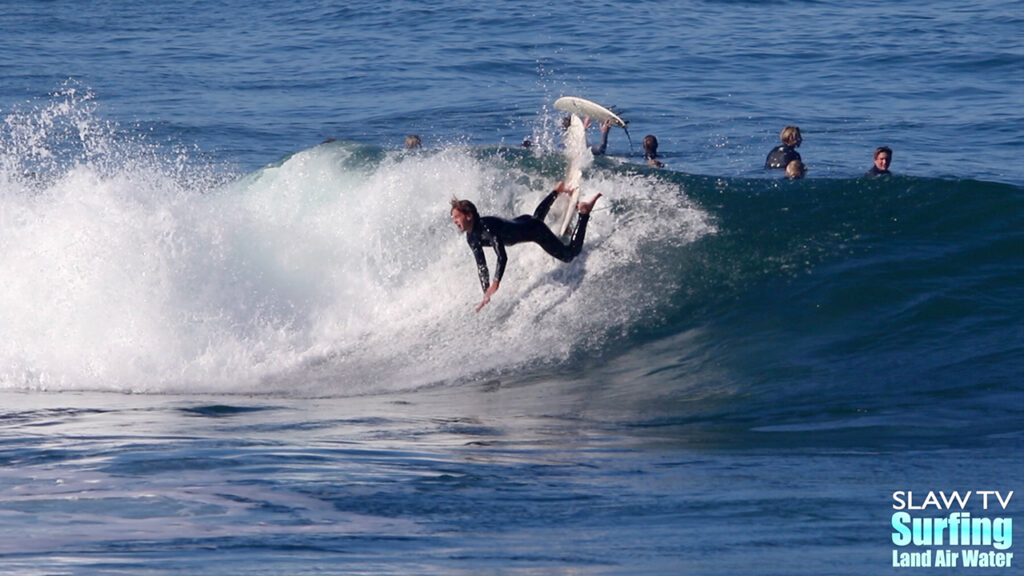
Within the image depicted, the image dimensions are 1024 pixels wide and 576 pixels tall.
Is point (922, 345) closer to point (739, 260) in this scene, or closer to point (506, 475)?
point (739, 260)

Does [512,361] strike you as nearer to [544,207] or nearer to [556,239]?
[556,239]

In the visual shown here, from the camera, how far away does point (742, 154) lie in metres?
20.9

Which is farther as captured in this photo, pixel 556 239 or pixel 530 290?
pixel 530 290

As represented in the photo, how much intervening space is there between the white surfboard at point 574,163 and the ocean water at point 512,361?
1.56 feet

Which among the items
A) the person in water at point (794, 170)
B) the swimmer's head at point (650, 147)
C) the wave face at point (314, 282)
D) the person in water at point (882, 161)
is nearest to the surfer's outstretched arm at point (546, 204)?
the wave face at point (314, 282)

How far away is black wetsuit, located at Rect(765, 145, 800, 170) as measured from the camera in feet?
55.3

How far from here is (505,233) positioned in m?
11.2

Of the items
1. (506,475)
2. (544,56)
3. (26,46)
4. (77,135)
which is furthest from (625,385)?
(26,46)

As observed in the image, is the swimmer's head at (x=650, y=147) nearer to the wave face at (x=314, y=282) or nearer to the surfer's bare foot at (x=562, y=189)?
the wave face at (x=314, y=282)

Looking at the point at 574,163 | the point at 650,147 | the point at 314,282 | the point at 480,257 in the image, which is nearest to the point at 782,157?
the point at 650,147

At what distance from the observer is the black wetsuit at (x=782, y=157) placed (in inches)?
663

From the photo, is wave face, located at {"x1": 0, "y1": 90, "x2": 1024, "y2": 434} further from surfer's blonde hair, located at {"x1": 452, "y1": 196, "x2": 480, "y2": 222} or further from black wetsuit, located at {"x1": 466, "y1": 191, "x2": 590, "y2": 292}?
surfer's blonde hair, located at {"x1": 452, "y1": 196, "x2": 480, "y2": 222}

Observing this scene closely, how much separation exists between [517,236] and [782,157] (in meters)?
6.84

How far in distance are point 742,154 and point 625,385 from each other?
11417 mm
